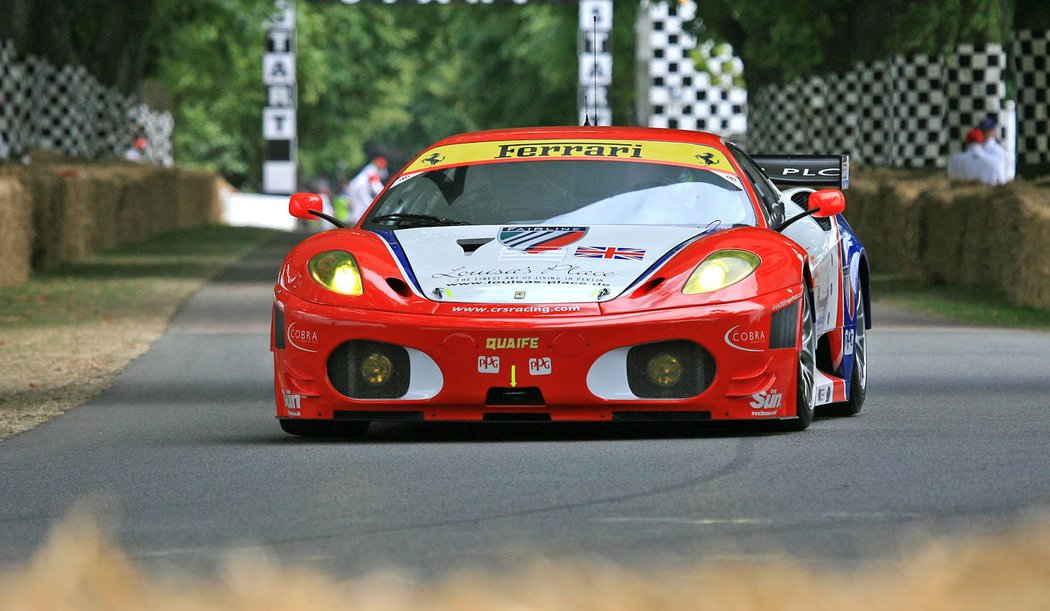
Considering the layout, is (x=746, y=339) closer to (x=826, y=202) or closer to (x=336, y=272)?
(x=826, y=202)

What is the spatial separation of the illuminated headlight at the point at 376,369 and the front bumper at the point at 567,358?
0.19 ft

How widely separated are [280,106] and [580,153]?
4494 cm

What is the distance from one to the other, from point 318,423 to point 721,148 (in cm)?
221

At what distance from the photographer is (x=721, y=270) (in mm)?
8008

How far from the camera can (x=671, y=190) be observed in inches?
355

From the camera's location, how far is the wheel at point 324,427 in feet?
27.5

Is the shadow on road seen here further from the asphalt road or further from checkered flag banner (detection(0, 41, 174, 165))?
checkered flag banner (detection(0, 41, 174, 165))

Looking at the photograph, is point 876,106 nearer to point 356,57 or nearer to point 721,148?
point 721,148

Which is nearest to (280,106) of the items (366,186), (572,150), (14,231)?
(366,186)

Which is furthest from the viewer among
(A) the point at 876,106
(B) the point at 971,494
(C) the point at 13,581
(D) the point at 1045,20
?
(A) the point at 876,106

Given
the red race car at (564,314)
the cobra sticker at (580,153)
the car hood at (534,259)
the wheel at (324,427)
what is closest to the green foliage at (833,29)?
the cobra sticker at (580,153)

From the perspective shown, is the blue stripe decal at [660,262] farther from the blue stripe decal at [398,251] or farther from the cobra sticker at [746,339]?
the blue stripe decal at [398,251]

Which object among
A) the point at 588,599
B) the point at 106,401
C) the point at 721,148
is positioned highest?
the point at 721,148

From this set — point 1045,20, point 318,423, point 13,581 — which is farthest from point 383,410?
point 1045,20
